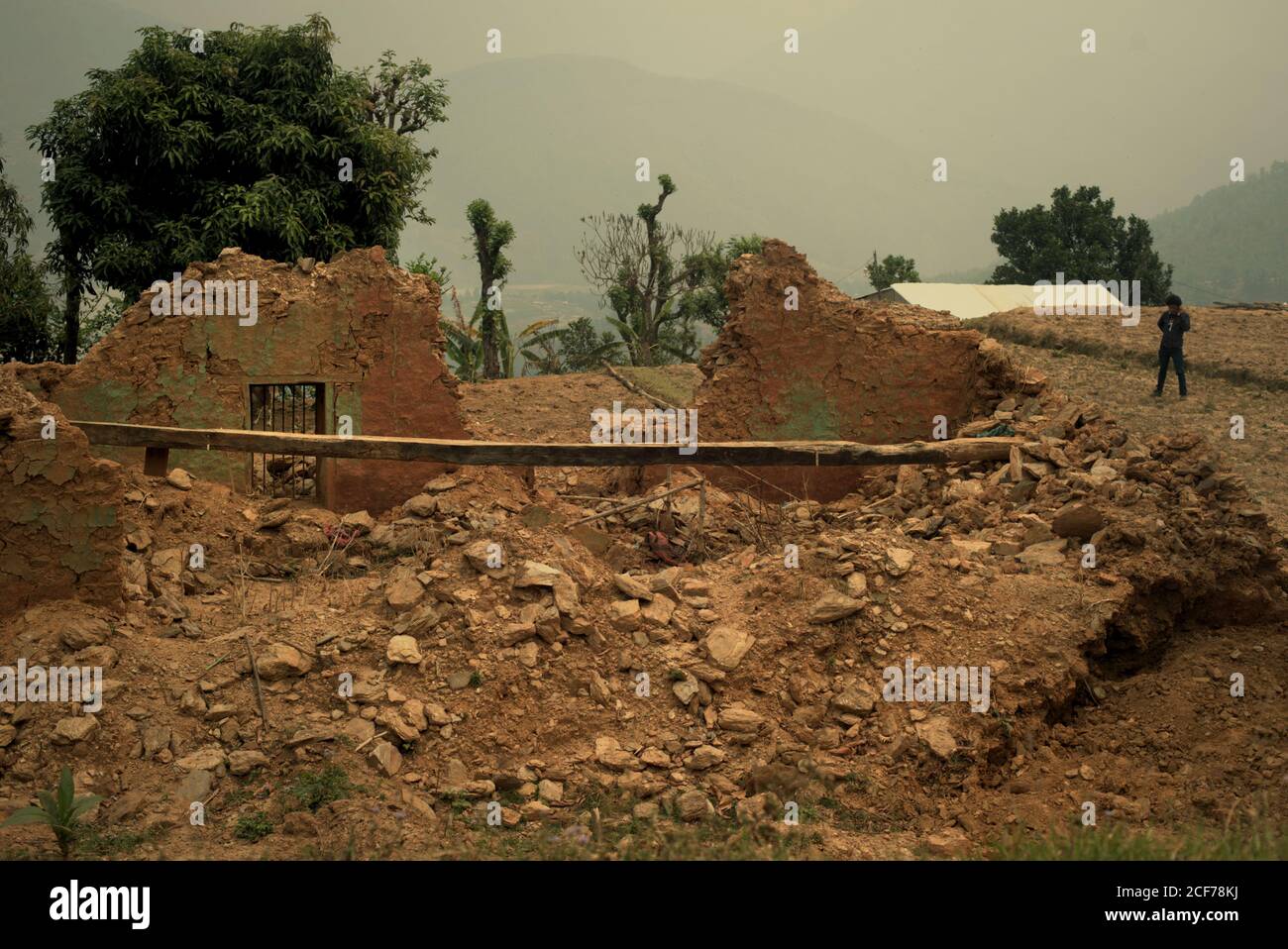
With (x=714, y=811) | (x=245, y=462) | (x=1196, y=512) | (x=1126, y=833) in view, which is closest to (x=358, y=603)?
(x=714, y=811)

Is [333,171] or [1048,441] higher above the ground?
[333,171]

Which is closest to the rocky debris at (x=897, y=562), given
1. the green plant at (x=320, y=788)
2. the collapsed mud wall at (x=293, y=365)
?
the green plant at (x=320, y=788)

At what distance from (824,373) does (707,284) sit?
823 inches

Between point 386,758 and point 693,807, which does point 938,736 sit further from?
point 386,758

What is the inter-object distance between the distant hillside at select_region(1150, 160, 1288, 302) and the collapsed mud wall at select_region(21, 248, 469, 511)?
68861 mm

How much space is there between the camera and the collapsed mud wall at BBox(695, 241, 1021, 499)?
13.1 m

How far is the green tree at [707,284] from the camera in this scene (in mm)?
32219

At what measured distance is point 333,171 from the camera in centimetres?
1934

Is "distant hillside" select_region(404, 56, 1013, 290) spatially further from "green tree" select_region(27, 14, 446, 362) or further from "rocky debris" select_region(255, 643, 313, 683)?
"rocky debris" select_region(255, 643, 313, 683)

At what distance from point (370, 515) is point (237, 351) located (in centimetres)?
222

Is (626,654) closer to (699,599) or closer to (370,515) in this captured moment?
(699,599)

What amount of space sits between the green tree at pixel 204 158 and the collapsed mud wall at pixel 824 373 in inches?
344

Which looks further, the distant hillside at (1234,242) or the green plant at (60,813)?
the distant hillside at (1234,242)

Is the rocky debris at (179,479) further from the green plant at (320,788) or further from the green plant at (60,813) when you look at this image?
the green plant at (60,813)
